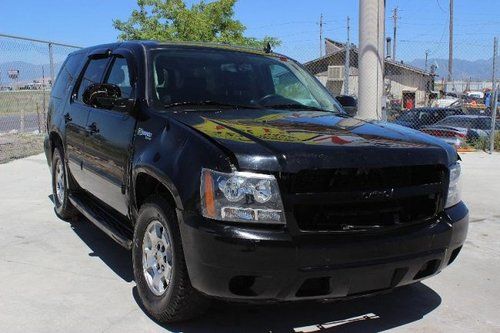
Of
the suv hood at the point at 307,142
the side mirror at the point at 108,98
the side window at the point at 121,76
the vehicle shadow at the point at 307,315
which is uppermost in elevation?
the side window at the point at 121,76

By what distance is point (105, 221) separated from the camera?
4594 mm

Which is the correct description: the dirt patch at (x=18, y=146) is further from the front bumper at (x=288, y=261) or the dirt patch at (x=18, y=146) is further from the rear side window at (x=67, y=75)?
the front bumper at (x=288, y=261)

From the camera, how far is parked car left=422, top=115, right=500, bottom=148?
516 inches

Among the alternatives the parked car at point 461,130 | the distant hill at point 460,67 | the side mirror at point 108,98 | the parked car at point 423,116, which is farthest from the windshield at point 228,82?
the parked car at point 423,116

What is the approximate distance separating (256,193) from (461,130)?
1188 cm

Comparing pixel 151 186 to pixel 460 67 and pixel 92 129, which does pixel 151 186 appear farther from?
pixel 460 67

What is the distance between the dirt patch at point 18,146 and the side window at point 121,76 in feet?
21.8

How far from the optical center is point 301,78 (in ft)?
A: 16.8

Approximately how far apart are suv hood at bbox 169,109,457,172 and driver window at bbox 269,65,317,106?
650mm

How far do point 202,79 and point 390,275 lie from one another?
2112 millimetres

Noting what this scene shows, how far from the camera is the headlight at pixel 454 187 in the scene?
3.57 metres

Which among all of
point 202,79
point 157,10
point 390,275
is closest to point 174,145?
point 202,79

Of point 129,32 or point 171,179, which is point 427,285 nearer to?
point 171,179

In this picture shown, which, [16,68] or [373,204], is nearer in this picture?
[373,204]
